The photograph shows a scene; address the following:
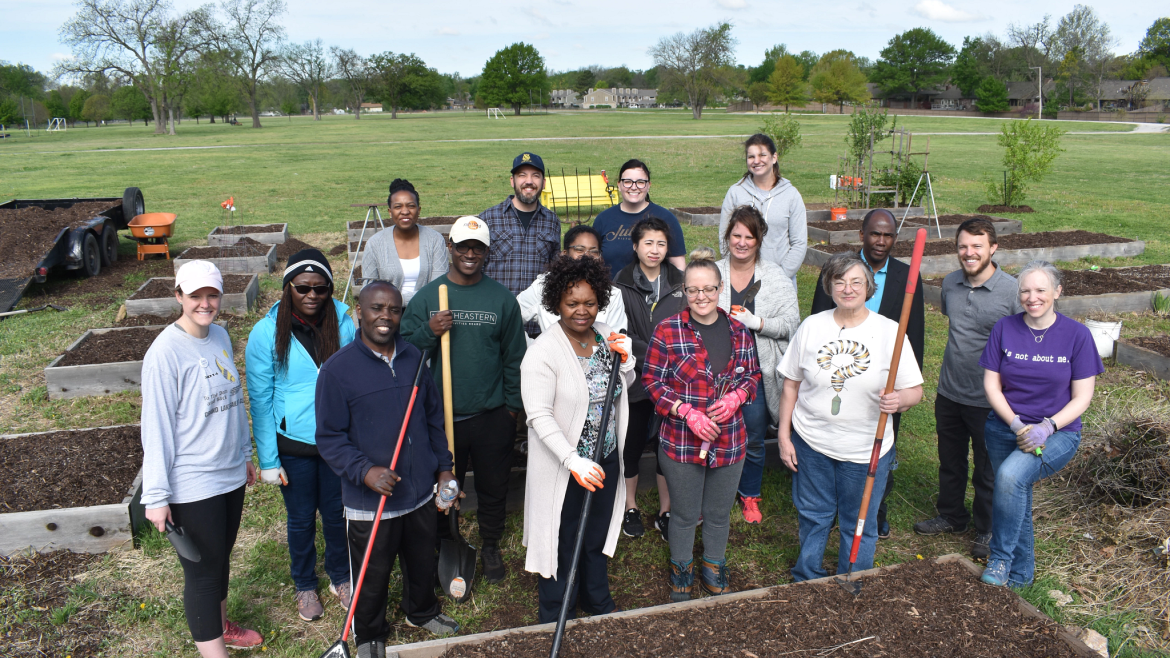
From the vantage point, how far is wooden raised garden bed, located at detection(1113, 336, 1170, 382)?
21.7 ft

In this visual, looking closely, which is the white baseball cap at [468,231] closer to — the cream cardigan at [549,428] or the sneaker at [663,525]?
the cream cardigan at [549,428]

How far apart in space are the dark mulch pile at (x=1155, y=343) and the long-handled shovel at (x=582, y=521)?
6.32 meters

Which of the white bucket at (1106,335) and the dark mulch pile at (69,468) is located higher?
the white bucket at (1106,335)

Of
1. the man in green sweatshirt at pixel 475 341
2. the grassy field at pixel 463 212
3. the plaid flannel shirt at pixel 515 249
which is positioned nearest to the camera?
the man in green sweatshirt at pixel 475 341

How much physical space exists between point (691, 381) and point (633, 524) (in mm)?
1407

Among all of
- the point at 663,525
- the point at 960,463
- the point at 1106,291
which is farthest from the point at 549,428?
the point at 1106,291

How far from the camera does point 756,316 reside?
4.05m

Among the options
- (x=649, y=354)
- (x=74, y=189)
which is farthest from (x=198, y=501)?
(x=74, y=189)

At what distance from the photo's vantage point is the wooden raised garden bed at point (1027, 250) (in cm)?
1071

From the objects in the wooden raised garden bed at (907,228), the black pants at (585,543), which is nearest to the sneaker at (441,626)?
the black pants at (585,543)

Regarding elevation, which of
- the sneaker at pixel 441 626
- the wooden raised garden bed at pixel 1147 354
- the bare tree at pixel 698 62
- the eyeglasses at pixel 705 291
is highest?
the bare tree at pixel 698 62

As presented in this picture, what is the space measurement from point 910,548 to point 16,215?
1312 centimetres

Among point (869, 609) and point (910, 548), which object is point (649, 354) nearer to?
point (869, 609)

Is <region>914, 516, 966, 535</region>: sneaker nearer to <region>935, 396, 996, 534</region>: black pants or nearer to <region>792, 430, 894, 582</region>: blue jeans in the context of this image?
<region>935, 396, 996, 534</region>: black pants
